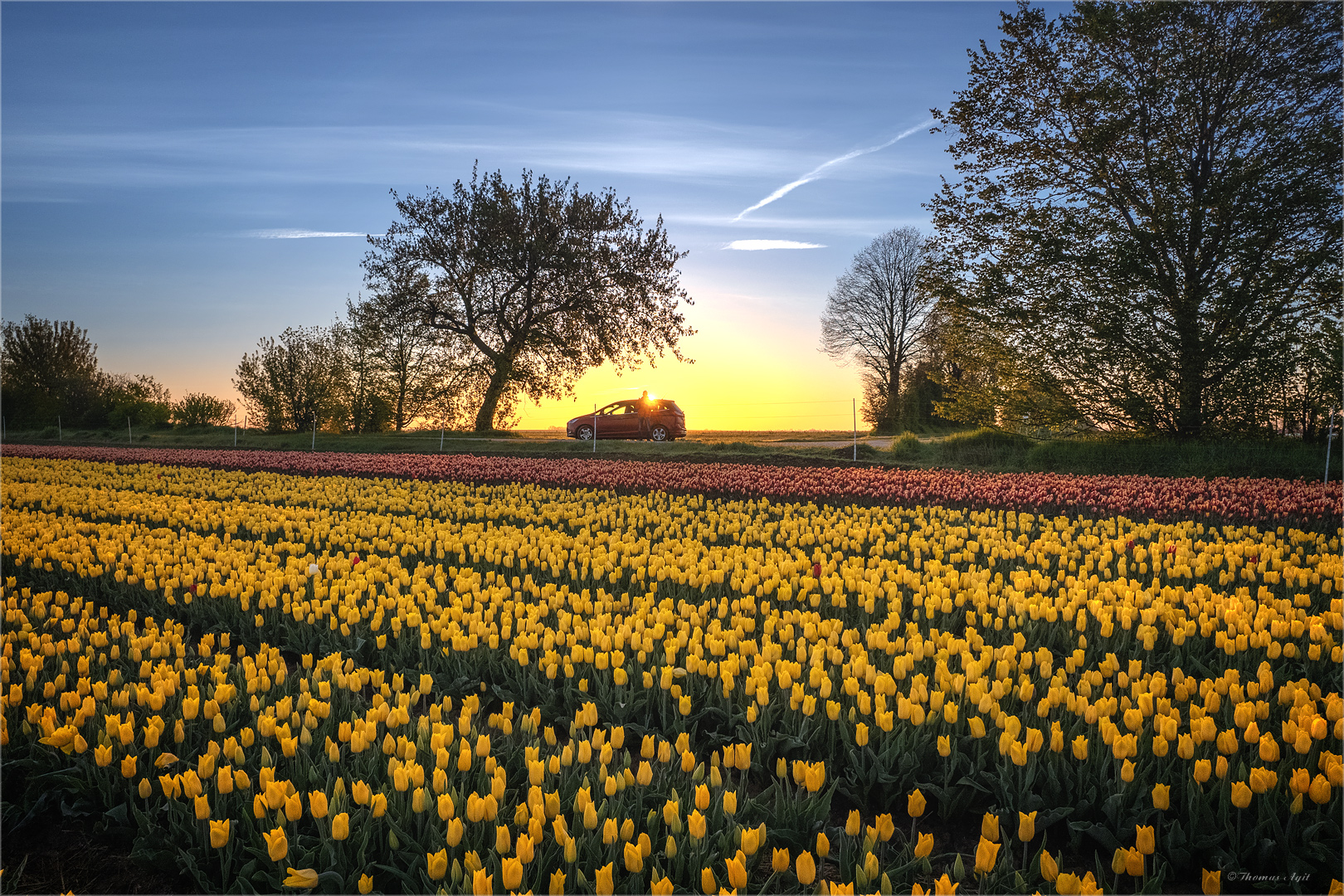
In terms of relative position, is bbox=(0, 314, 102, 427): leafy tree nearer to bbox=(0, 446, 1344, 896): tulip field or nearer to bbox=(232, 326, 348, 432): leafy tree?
bbox=(232, 326, 348, 432): leafy tree

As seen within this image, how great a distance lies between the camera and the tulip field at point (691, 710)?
2330 millimetres

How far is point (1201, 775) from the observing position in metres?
2.52

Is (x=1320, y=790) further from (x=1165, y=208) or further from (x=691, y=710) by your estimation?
(x=1165, y=208)

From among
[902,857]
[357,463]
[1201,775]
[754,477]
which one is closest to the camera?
[902,857]

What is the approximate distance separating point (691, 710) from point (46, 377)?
2458 inches

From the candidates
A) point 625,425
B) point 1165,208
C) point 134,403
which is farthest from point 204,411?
point 1165,208

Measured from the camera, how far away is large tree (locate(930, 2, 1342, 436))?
53.0ft

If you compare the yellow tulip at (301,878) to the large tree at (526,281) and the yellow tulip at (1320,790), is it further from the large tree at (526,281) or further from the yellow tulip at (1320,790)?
the large tree at (526,281)

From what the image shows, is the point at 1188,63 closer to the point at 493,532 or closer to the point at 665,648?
the point at 493,532

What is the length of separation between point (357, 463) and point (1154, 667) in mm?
15065

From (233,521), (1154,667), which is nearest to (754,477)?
(233,521)

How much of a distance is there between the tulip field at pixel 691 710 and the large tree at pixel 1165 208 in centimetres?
1146

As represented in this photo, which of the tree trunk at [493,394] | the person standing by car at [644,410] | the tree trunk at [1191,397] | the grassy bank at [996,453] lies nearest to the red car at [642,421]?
the person standing by car at [644,410]

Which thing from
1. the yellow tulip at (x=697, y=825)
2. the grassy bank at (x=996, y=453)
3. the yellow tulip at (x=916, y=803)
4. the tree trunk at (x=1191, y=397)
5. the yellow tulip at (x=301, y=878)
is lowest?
the yellow tulip at (x=301, y=878)
